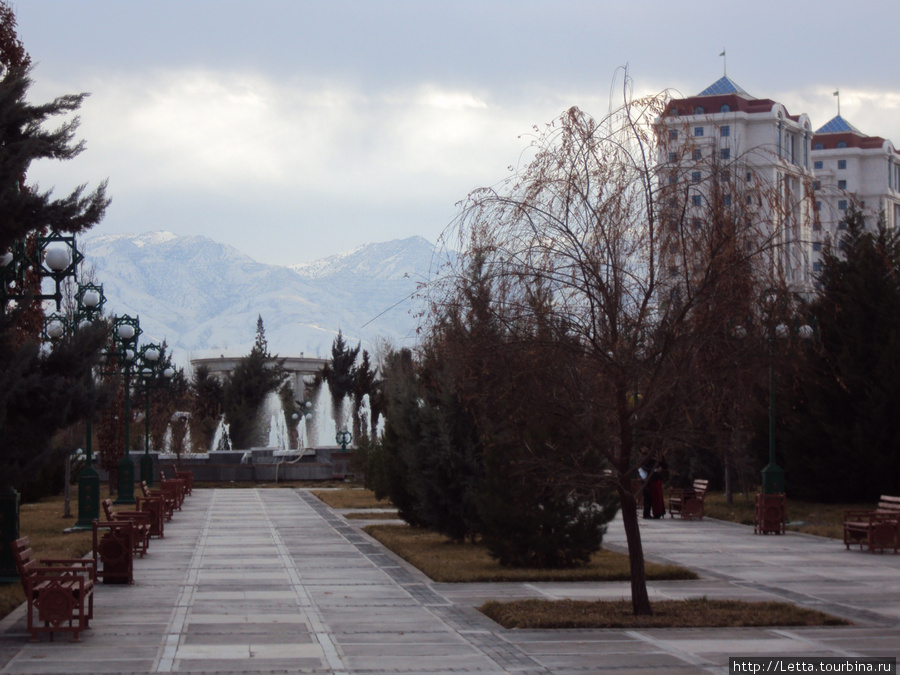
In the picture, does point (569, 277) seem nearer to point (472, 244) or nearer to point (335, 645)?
point (472, 244)

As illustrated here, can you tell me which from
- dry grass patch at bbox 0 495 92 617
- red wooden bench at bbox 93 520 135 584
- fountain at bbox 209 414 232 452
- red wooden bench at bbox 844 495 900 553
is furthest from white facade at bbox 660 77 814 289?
fountain at bbox 209 414 232 452

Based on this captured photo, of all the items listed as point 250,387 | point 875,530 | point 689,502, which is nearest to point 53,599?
point 875,530

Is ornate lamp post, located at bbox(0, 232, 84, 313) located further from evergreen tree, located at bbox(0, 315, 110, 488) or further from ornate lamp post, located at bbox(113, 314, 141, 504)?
ornate lamp post, located at bbox(113, 314, 141, 504)

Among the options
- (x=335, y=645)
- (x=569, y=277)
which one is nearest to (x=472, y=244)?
(x=569, y=277)

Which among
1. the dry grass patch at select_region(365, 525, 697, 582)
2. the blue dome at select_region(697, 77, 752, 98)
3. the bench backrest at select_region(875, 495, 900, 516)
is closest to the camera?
the dry grass patch at select_region(365, 525, 697, 582)

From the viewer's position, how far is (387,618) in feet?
40.5

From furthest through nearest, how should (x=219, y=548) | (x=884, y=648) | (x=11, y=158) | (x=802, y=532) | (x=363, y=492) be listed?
1. (x=363, y=492)
2. (x=802, y=532)
3. (x=219, y=548)
4. (x=11, y=158)
5. (x=884, y=648)

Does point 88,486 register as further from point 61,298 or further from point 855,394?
point 855,394

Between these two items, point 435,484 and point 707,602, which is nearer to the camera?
point 707,602

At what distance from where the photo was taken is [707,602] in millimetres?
13250

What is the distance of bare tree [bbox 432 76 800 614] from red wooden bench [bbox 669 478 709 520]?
17.4 meters

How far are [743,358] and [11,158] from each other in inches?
321

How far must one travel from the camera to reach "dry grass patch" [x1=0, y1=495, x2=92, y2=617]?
1338cm

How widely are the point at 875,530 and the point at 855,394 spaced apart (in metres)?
9.70
